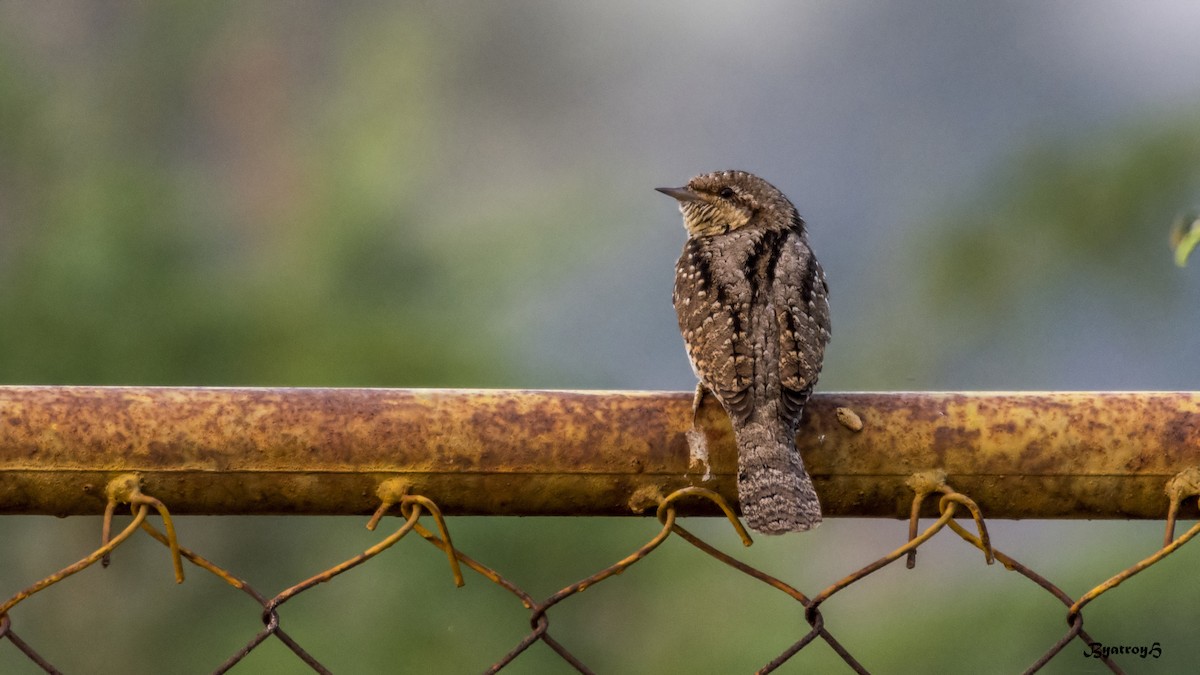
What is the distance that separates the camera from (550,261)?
12.9 metres

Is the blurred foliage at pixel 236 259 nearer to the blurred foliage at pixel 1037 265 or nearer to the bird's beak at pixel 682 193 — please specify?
the blurred foliage at pixel 1037 265

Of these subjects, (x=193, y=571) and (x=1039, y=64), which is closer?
(x=193, y=571)

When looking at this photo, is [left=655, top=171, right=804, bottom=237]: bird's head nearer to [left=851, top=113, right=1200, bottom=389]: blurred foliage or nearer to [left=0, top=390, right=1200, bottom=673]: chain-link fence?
[left=0, top=390, right=1200, bottom=673]: chain-link fence

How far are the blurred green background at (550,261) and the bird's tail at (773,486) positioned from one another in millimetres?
4925

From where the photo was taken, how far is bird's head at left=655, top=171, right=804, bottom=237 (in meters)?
4.41

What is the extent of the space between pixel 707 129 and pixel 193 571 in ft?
58.7

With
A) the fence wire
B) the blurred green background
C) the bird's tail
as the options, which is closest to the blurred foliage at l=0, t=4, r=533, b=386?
the blurred green background

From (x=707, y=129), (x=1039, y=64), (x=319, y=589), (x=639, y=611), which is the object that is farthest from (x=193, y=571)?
(x=1039, y=64)

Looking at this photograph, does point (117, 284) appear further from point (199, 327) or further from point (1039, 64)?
point (1039, 64)

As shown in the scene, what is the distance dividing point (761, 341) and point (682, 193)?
149cm

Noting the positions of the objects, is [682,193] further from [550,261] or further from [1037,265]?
[1037,265]

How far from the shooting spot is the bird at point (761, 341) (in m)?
2.19

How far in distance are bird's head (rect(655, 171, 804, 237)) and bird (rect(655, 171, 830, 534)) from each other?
5cm

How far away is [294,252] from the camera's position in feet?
43.5
